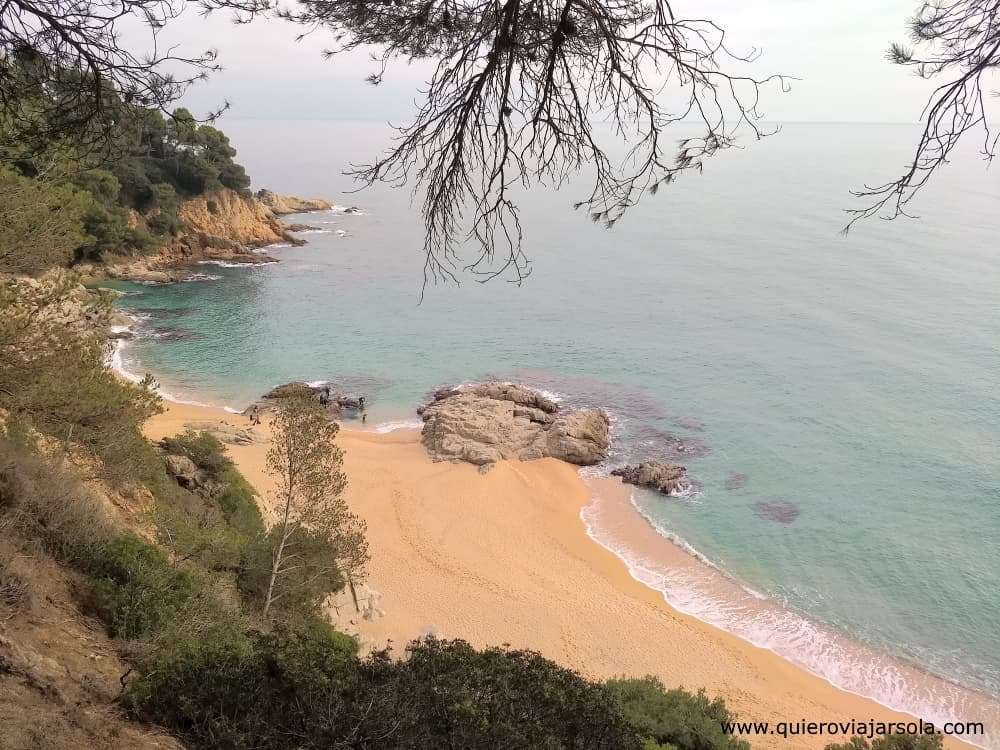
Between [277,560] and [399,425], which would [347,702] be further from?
[399,425]

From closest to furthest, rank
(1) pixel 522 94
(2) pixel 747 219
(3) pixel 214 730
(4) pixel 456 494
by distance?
(1) pixel 522 94 < (3) pixel 214 730 < (4) pixel 456 494 < (2) pixel 747 219

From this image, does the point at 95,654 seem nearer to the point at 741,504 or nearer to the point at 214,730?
the point at 214,730

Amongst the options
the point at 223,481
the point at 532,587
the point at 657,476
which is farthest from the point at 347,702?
the point at 657,476

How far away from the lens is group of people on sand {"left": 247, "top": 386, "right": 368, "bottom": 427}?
2743 cm

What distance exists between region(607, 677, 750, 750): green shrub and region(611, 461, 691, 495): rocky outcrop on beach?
1110 cm

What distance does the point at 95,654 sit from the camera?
786cm

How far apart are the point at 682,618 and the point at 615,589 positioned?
6.14ft

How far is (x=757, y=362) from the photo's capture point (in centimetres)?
3556

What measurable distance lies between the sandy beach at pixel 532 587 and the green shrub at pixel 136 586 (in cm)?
576

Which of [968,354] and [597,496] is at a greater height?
[968,354]

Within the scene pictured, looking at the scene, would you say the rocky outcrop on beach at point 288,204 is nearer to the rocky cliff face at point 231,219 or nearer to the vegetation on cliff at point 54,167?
the rocky cliff face at point 231,219

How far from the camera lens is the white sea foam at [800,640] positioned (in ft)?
50.1

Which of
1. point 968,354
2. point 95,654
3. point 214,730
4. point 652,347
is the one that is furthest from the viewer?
point 652,347

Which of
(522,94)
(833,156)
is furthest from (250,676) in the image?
(833,156)
